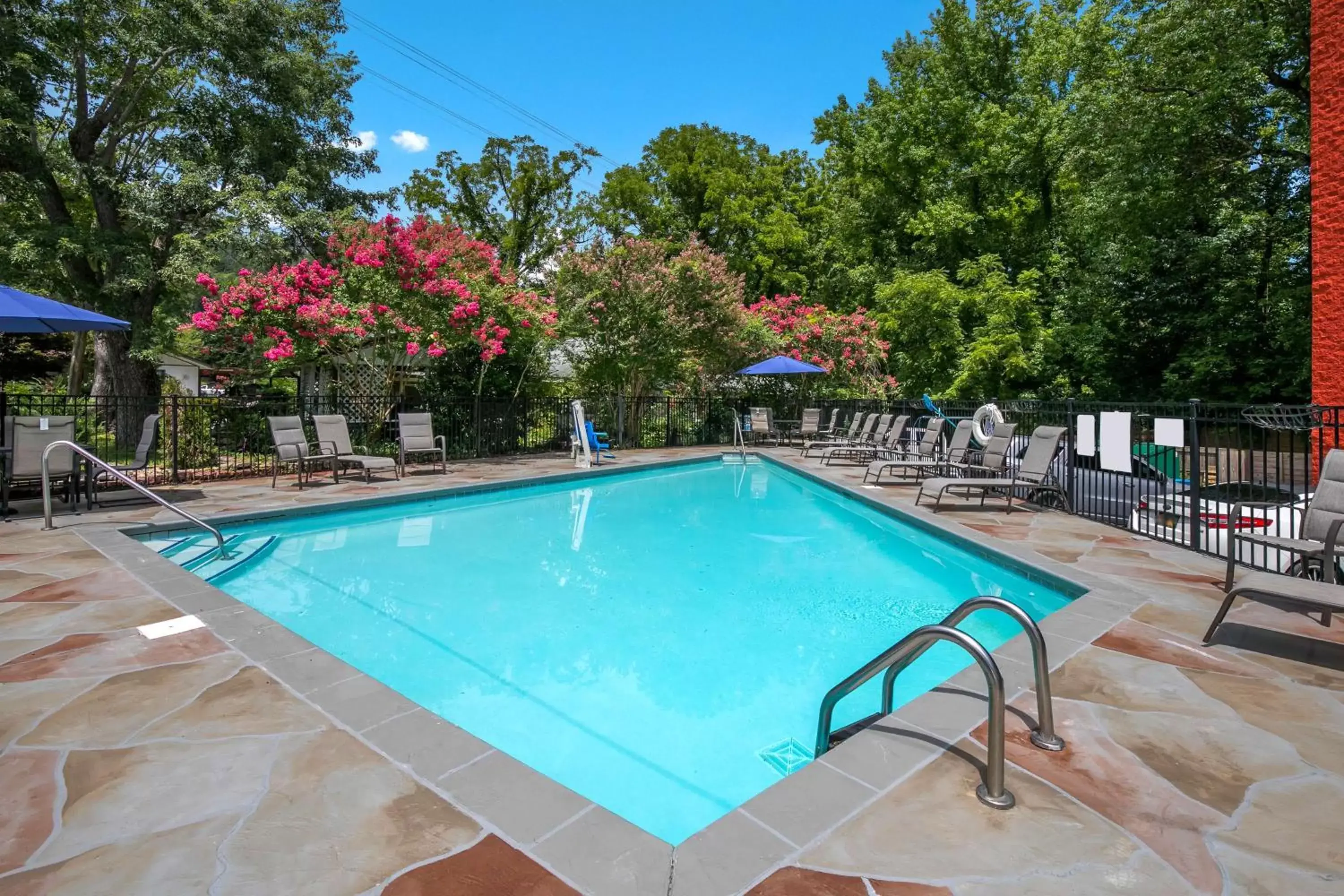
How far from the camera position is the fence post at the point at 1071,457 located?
7523 millimetres

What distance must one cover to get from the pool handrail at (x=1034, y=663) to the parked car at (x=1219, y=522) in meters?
3.44

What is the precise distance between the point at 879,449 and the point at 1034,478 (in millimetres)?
4790

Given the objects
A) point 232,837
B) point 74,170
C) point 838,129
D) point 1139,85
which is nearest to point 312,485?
point 232,837

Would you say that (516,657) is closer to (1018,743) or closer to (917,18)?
(1018,743)

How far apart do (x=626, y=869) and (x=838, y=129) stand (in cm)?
3175

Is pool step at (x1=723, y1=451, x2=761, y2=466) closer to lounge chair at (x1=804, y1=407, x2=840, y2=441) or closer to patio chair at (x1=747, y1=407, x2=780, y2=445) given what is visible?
patio chair at (x1=747, y1=407, x2=780, y2=445)

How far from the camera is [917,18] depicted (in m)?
27.4

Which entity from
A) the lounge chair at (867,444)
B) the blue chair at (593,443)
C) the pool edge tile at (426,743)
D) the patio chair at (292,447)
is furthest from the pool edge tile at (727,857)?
the lounge chair at (867,444)

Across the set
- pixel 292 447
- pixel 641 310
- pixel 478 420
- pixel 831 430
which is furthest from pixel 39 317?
pixel 831 430

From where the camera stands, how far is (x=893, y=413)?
54.6 ft

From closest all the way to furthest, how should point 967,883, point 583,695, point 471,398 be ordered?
point 967,883 → point 583,695 → point 471,398

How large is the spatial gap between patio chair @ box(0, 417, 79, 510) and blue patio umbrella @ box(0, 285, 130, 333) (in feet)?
3.10

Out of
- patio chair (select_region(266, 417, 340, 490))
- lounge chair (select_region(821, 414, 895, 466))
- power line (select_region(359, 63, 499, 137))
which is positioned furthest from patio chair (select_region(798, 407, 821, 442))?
power line (select_region(359, 63, 499, 137))

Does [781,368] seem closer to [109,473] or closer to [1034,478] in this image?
[1034,478]
